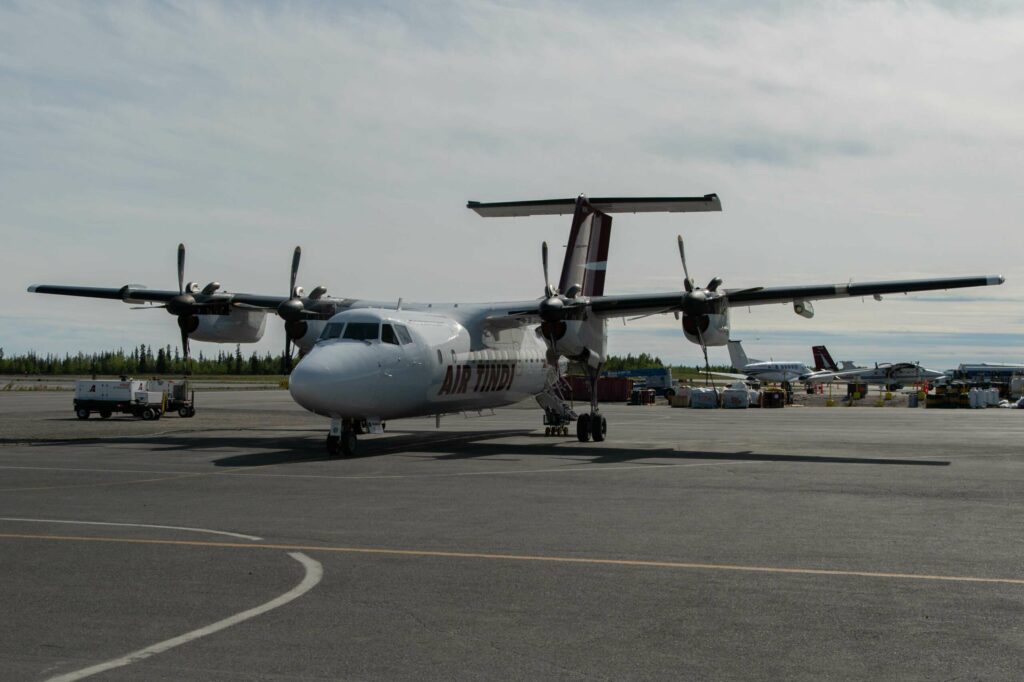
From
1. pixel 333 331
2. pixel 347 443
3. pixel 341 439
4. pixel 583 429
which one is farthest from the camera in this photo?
pixel 583 429

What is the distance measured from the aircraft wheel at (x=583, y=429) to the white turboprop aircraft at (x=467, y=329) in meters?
0.05

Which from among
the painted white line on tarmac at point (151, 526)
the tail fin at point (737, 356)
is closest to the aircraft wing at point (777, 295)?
the painted white line on tarmac at point (151, 526)

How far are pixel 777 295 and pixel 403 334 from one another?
32.9 ft

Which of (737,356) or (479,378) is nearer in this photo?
(479,378)

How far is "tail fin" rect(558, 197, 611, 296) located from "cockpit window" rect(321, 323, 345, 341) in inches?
447

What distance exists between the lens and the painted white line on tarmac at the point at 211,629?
6094 mm

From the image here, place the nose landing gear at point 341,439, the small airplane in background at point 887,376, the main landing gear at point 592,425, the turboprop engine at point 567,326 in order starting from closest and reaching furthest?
→ the nose landing gear at point 341,439, the turboprop engine at point 567,326, the main landing gear at point 592,425, the small airplane in background at point 887,376

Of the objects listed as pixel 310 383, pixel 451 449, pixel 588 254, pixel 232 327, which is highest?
pixel 588 254

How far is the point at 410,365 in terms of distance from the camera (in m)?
24.6

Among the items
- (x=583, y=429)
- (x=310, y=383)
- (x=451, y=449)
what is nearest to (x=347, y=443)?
(x=310, y=383)

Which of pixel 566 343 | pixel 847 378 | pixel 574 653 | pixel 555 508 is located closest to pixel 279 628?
pixel 574 653

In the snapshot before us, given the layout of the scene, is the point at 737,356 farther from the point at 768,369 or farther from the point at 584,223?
the point at 584,223

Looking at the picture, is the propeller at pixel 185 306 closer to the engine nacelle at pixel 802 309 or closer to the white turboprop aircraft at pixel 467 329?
the white turboprop aircraft at pixel 467 329

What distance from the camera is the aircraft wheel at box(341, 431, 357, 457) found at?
2316 centimetres
